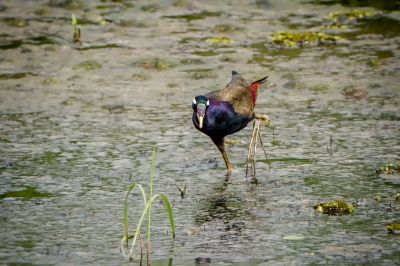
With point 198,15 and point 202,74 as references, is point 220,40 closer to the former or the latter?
point 198,15

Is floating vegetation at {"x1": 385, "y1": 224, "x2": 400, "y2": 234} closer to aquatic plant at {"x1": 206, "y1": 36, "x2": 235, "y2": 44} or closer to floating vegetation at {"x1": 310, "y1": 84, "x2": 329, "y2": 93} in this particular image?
floating vegetation at {"x1": 310, "y1": 84, "x2": 329, "y2": 93}

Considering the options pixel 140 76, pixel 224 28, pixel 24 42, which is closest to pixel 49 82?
pixel 140 76

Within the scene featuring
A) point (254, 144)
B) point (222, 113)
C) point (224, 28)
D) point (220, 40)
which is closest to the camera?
point (222, 113)

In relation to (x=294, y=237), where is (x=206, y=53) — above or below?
above

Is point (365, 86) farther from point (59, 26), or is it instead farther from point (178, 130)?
point (59, 26)

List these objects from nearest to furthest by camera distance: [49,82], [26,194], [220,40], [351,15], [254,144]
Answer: [26,194]
[254,144]
[49,82]
[220,40]
[351,15]

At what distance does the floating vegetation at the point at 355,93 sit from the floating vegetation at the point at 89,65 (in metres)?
3.40

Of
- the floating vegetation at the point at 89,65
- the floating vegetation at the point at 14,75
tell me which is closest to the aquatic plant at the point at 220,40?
the floating vegetation at the point at 89,65

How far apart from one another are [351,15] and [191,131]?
5.34 m

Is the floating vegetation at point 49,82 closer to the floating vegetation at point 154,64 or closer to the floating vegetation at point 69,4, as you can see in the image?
the floating vegetation at point 154,64

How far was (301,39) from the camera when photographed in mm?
14000

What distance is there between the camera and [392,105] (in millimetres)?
11500

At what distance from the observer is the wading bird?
9070 millimetres

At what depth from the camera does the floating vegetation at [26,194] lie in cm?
862
